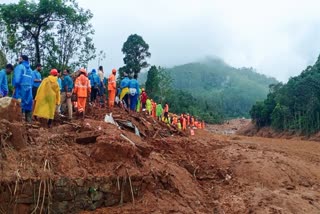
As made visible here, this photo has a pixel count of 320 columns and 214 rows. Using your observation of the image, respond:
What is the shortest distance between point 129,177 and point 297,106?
36.0 m

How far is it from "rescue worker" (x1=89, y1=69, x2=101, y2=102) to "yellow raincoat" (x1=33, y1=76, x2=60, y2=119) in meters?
4.02

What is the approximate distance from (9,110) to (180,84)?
139738mm

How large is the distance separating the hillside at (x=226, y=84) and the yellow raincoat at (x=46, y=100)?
289ft

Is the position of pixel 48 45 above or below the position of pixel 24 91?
above

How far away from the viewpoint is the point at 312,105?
37.2 metres

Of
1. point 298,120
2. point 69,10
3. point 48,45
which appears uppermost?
point 69,10

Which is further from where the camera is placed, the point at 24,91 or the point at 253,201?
the point at 24,91

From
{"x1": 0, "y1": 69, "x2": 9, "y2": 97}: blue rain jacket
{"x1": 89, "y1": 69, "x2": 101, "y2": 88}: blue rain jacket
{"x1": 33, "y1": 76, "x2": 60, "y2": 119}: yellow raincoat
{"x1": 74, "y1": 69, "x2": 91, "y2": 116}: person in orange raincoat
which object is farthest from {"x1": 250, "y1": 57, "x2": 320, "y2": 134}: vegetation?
{"x1": 0, "y1": 69, "x2": 9, "y2": 97}: blue rain jacket

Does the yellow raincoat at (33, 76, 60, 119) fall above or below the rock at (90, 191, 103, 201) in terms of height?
above

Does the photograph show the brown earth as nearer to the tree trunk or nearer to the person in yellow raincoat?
the person in yellow raincoat

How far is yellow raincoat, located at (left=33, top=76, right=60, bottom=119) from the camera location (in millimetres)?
9445

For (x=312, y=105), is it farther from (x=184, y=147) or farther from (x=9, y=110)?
(x=9, y=110)

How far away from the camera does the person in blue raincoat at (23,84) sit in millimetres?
9633

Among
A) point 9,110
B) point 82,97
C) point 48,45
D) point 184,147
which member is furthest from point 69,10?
point 9,110
